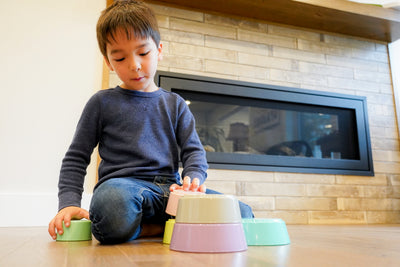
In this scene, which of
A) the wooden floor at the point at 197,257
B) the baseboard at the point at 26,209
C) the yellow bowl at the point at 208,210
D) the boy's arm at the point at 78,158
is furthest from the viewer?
the baseboard at the point at 26,209

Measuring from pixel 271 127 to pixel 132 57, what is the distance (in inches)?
47.0

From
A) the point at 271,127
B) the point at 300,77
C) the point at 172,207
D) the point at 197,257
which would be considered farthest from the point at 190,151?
the point at 300,77

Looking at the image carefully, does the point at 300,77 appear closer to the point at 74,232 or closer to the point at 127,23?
the point at 127,23

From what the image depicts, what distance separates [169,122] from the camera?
96cm

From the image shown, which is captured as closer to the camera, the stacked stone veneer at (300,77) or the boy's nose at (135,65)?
the boy's nose at (135,65)

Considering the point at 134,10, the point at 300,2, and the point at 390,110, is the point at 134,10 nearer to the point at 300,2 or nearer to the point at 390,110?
the point at 300,2

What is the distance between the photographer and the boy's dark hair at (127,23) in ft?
2.83

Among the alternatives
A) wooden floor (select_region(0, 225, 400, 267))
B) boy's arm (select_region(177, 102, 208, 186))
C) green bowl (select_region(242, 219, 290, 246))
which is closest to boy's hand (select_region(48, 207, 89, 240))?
wooden floor (select_region(0, 225, 400, 267))

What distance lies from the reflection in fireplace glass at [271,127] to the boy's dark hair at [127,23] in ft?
2.75

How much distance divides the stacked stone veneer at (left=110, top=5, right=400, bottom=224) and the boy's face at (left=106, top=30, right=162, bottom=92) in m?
0.78

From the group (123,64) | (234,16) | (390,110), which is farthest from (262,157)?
(123,64)

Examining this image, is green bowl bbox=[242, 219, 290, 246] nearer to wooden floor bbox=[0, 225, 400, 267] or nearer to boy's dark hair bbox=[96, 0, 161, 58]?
wooden floor bbox=[0, 225, 400, 267]

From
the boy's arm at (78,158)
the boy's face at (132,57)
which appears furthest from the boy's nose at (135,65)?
the boy's arm at (78,158)

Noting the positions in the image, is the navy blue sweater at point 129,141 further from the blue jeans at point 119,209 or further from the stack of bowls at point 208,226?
the stack of bowls at point 208,226
